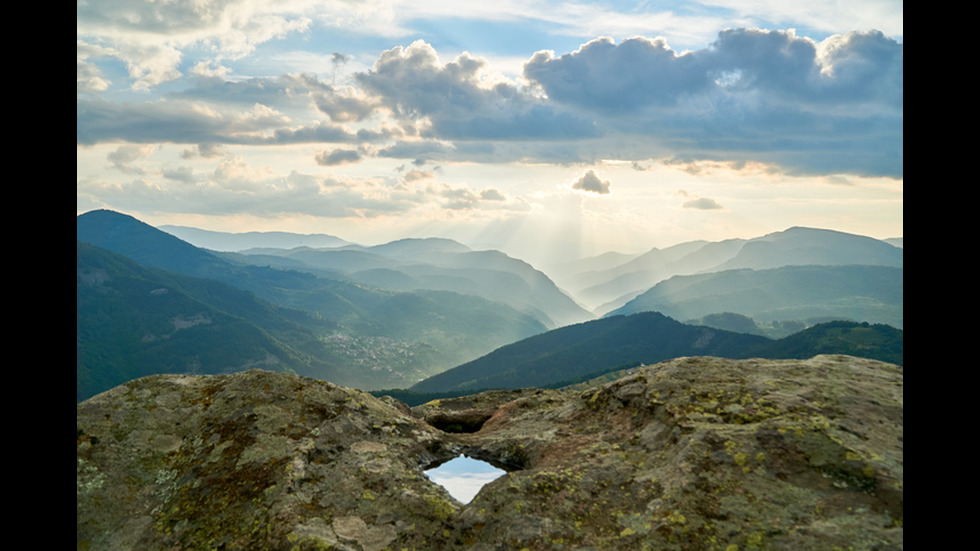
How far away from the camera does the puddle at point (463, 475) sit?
14374 millimetres

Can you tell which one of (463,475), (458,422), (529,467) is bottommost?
(458,422)

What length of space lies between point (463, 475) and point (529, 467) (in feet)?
6.80

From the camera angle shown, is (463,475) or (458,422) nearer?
(463,475)

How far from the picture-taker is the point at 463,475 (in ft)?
51.4

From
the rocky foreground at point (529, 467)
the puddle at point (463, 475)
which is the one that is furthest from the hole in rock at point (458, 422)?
the puddle at point (463, 475)

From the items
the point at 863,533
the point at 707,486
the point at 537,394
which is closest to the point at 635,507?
the point at 707,486

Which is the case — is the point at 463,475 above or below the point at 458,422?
above

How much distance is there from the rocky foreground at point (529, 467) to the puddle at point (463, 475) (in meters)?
0.40

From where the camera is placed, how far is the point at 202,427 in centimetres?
1587

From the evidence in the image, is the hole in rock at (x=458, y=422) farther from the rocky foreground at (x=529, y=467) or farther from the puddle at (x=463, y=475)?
the puddle at (x=463, y=475)

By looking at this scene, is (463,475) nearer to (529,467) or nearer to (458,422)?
(529,467)

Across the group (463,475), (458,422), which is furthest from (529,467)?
(458,422)
